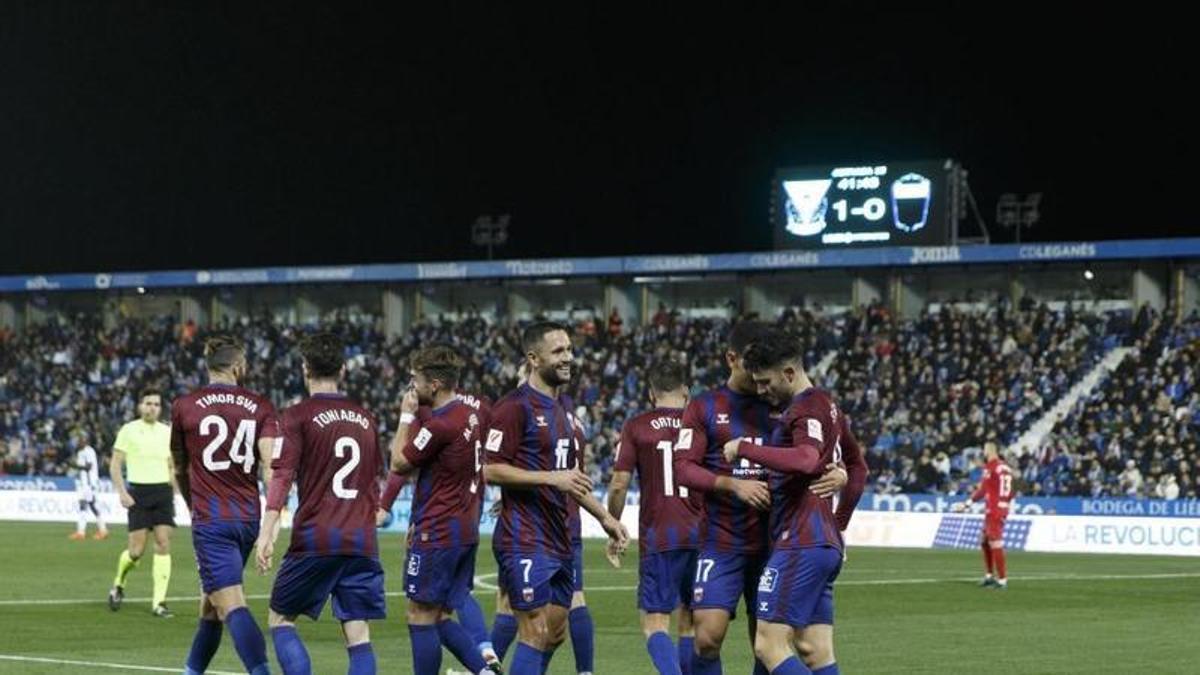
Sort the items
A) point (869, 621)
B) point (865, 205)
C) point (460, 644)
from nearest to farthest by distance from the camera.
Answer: point (460, 644), point (869, 621), point (865, 205)

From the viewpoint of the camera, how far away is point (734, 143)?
3538 inches

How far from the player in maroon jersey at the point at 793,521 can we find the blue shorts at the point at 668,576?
3.42 metres

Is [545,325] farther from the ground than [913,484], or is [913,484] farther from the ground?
[545,325]

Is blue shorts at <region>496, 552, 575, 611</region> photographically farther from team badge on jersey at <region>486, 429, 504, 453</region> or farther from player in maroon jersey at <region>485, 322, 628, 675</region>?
team badge on jersey at <region>486, 429, 504, 453</region>

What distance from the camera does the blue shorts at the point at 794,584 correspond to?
12.5 metres

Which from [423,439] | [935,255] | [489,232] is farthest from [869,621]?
[489,232]

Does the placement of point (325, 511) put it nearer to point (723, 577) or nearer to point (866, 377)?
point (723, 577)

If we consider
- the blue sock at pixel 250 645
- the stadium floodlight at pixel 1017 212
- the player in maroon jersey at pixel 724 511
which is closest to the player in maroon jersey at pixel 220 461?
the blue sock at pixel 250 645

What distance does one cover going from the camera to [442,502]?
14938 mm

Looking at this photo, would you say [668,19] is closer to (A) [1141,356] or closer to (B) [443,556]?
(A) [1141,356]

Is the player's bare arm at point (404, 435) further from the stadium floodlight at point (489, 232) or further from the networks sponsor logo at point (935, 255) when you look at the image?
the stadium floodlight at point (489, 232)

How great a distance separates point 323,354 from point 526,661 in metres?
2.33

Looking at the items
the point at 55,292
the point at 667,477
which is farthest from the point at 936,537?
the point at 55,292

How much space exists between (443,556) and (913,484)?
35.0m
